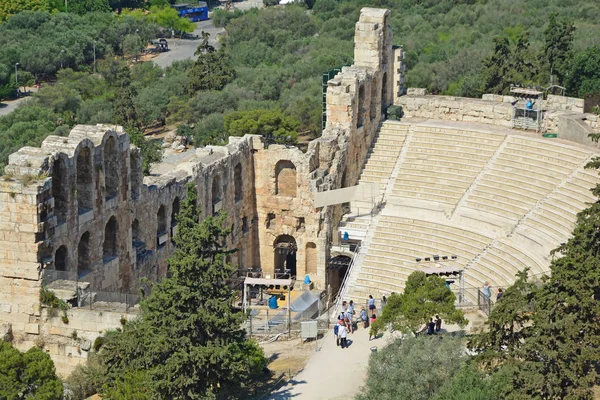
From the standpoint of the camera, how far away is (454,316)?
43.0 meters

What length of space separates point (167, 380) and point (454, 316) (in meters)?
10.3

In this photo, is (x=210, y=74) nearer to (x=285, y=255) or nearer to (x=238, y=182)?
(x=285, y=255)

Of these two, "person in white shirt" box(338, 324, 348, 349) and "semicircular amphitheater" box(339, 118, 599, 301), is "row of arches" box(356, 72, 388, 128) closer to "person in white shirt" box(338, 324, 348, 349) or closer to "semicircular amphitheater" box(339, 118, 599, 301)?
"semicircular amphitheater" box(339, 118, 599, 301)

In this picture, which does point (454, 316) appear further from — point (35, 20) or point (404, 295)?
point (35, 20)

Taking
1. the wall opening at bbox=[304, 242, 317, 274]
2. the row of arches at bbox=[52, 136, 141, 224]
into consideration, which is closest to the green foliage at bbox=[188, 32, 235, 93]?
Result: the wall opening at bbox=[304, 242, 317, 274]

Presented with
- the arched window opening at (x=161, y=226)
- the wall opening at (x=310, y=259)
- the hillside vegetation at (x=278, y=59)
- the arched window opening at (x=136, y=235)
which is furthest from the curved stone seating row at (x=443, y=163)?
the arched window opening at (x=136, y=235)

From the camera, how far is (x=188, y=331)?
127 ft

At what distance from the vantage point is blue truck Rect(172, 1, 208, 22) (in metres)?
142

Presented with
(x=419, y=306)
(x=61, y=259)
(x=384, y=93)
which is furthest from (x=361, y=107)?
(x=61, y=259)

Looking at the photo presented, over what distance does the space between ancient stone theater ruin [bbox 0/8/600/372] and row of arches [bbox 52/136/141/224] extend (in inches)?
2.0

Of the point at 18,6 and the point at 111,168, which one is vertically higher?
the point at 111,168

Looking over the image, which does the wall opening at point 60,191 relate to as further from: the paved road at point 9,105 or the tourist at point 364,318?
the paved road at point 9,105

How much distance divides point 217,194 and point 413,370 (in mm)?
19498

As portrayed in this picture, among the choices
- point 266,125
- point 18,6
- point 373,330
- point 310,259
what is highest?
point 266,125
